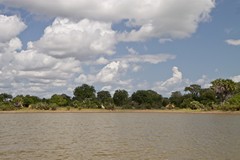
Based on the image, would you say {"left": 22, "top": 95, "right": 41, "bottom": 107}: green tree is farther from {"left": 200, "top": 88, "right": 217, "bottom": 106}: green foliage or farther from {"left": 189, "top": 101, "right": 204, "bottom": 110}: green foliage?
{"left": 200, "top": 88, "right": 217, "bottom": 106}: green foliage

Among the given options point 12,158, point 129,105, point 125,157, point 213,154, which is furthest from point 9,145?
point 129,105

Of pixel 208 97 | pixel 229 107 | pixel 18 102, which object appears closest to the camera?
pixel 229 107

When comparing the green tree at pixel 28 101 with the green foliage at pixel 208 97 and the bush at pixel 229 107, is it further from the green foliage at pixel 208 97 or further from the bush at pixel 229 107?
the bush at pixel 229 107

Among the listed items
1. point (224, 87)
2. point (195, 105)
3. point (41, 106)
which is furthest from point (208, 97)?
point (41, 106)

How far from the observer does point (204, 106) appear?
15725cm

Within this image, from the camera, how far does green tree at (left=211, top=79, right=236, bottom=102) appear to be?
155 meters

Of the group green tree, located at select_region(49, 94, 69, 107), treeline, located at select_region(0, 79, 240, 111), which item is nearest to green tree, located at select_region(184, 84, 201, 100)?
treeline, located at select_region(0, 79, 240, 111)

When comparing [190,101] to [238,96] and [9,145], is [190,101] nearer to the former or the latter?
[238,96]

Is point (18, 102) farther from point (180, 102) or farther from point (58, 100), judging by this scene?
point (180, 102)

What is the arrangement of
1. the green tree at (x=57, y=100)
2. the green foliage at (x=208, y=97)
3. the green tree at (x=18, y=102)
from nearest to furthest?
the green foliage at (x=208, y=97) → the green tree at (x=18, y=102) → the green tree at (x=57, y=100)

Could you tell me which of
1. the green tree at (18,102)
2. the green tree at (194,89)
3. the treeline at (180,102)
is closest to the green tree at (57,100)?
the treeline at (180,102)

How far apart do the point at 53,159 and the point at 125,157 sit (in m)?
6.52

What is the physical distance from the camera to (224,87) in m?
157

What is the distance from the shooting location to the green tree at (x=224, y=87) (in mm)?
154625
